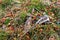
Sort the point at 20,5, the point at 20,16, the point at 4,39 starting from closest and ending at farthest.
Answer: the point at 4,39
the point at 20,16
the point at 20,5

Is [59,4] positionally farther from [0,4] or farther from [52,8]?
[0,4]

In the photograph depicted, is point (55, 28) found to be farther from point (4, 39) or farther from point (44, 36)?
point (4, 39)

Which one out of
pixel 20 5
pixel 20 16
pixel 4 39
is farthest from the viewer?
pixel 20 5

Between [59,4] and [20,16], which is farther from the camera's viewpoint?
[59,4]

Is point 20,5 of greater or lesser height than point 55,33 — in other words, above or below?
above

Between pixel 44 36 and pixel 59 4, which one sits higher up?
pixel 59 4

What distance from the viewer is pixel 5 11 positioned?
5.21 metres

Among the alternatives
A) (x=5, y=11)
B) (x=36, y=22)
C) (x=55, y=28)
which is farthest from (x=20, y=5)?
(x=55, y=28)

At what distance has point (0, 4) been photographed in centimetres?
541

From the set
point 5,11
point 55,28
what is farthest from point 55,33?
point 5,11

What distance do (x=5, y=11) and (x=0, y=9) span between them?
0.48 feet

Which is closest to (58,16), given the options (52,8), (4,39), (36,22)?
(52,8)

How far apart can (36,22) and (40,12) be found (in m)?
0.37

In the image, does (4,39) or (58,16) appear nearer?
(4,39)
